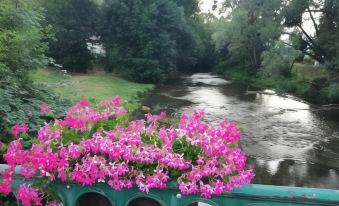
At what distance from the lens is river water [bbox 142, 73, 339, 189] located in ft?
37.2

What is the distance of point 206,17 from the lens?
65438mm

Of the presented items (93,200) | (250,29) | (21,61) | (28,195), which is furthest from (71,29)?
(28,195)

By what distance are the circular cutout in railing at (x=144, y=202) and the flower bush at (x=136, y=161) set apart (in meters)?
0.23

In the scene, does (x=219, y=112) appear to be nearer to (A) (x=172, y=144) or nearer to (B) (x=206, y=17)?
(A) (x=172, y=144)

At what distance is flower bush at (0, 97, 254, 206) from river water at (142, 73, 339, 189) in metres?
7.67

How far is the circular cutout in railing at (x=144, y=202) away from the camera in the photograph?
343cm

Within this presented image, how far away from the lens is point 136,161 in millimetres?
3303

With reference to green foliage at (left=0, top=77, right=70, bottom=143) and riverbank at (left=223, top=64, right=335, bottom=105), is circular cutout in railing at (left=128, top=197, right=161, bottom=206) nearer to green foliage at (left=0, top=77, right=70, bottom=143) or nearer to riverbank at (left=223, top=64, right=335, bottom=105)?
green foliage at (left=0, top=77, right=70, bottom=143)

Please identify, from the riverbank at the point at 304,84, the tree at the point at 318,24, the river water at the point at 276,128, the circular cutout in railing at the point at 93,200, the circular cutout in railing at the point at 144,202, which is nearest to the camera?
the circular cutout in railing at the point at 144,202

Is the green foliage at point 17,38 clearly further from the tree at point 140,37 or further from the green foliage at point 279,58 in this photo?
the tree at point 140,37

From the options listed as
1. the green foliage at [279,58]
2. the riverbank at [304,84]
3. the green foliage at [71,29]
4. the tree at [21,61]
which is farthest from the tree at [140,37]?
the tree at [21,61]

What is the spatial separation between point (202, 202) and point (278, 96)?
26.9m

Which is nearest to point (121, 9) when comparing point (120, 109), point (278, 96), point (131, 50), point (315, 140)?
point (131, 50)

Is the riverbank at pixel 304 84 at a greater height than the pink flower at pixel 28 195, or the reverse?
the pink flower at pixel 28 195
